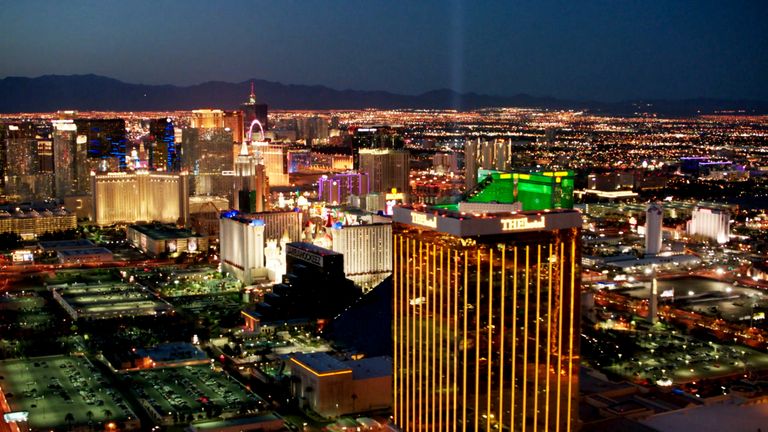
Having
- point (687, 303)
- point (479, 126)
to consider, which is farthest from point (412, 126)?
point (687, 303)

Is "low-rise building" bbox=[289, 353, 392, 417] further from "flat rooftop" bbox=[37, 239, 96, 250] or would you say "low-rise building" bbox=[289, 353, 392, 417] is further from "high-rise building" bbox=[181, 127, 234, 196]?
"high-rise building" bbox=[181, 127, 234, 196]

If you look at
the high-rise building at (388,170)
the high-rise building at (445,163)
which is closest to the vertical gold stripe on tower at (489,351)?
the high-rise building at (388,170)

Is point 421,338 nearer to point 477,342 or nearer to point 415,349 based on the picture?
point 415,349

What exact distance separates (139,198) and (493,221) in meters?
54.7

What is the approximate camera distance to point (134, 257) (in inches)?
2117

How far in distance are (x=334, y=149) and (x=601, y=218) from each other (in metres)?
46.6

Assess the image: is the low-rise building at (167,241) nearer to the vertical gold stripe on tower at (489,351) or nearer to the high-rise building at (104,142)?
the high-rise building at (104,142)

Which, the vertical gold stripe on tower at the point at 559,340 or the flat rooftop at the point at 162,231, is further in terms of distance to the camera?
the flat rooftop at the point at 162,231

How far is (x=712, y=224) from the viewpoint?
54.6 m

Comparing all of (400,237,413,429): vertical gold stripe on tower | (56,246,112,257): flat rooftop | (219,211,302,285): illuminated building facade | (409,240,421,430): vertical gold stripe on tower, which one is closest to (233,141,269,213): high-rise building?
(56,246,112,257): flat rooftop

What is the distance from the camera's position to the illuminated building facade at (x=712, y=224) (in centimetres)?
5422

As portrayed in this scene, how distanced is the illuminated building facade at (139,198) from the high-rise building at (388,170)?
549 inches

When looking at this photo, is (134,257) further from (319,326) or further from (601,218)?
(601,218)

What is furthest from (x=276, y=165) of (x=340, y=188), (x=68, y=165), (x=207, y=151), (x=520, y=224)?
(x=520, y=224)
